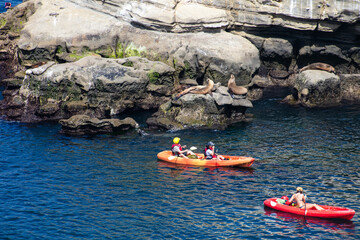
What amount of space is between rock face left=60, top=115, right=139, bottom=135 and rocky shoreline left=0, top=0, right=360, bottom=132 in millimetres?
2472

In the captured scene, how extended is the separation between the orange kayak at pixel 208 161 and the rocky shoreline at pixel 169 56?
5794 millimetres

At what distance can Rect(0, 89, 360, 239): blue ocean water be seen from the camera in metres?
20.0

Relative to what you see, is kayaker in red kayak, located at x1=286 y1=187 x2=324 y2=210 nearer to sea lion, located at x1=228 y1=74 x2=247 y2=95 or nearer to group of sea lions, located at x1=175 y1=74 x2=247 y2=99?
group of sea lions, located at x1=175 y1=74 x2=247 y2=99

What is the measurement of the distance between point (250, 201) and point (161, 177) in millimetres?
5733

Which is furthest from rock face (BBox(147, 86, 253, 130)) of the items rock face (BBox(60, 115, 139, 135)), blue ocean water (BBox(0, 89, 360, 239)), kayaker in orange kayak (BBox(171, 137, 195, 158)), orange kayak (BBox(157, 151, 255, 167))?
orange kayak (BBox(157, 151, 255, 167))

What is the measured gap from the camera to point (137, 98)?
3750cm

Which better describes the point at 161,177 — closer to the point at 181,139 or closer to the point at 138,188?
the point at 138,188

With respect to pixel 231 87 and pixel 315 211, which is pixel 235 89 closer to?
pixel 231 87

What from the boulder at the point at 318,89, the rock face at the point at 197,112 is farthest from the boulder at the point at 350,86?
the rock face at the point at 197,112

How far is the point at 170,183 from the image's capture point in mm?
24688

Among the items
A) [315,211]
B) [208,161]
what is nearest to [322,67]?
[208,161]

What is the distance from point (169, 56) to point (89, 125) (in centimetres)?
Result: 1181

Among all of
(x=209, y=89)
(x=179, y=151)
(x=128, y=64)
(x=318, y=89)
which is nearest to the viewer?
(x=179, y=151)

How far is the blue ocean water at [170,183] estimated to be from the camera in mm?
20000
